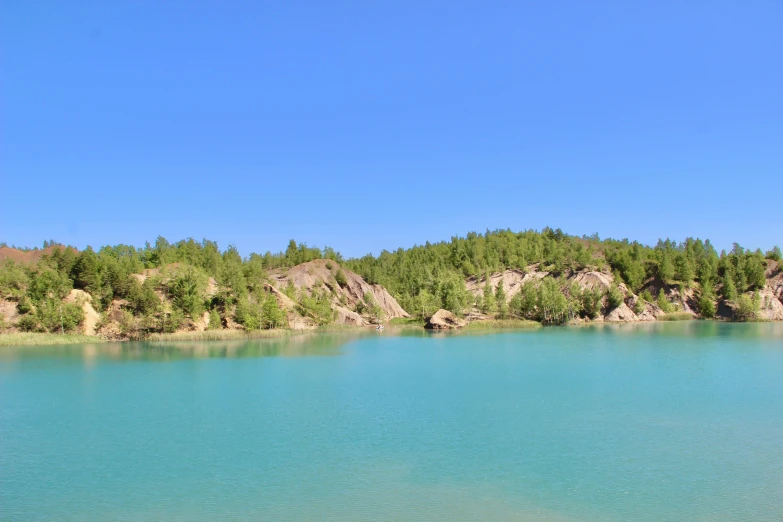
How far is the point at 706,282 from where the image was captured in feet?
334

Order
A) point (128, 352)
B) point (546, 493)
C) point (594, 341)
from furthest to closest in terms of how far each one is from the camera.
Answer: point (594, 341), point (128, 352), point (546, 493)

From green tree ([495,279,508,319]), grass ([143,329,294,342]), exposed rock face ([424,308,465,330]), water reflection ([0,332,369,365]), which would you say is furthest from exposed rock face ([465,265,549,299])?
water reflection ([0,332,369,365])

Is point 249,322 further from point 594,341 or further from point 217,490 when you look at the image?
point 217,490

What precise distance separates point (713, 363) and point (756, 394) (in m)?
11.9

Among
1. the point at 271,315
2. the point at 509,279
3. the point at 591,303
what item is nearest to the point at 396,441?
the point at 271,315

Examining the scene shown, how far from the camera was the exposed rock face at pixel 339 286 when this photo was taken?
88375 millimetres

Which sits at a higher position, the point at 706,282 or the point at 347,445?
the point at 706,282

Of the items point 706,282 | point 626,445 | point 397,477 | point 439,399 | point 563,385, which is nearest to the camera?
point 397,477

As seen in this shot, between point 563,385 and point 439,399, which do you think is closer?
point 439,399

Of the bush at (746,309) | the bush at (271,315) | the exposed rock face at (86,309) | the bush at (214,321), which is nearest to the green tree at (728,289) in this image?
the bush at (746,309)

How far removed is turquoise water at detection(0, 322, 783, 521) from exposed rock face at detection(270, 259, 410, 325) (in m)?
46.9

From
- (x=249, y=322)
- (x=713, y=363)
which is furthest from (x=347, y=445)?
(x=249, y=322)

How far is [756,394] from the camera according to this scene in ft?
94.0

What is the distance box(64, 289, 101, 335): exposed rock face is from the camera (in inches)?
2511
